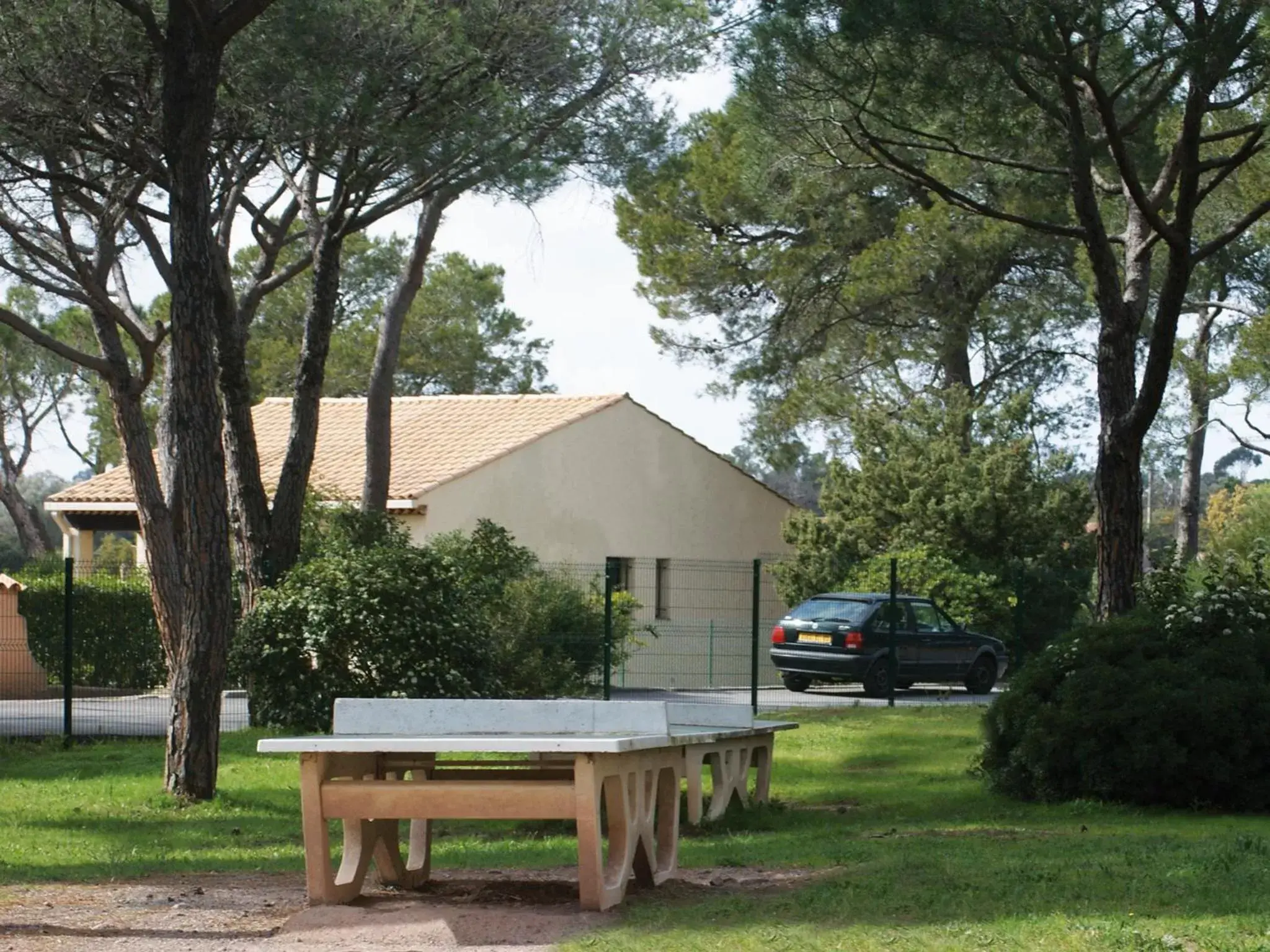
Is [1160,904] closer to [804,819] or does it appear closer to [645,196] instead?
[804,819]

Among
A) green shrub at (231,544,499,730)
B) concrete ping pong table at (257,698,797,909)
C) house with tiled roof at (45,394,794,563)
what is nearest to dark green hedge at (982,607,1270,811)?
concrete ping pong table at (257,698,797,909)

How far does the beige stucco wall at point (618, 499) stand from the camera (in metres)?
30.4

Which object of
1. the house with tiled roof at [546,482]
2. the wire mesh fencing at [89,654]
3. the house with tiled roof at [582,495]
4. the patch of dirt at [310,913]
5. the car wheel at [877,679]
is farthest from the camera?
the house with tiled roof at [546,482]

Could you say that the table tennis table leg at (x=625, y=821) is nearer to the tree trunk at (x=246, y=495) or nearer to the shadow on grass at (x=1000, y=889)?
the shadow on grass at (x=1000, y=889)

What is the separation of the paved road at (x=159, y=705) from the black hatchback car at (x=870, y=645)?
1.01 feet

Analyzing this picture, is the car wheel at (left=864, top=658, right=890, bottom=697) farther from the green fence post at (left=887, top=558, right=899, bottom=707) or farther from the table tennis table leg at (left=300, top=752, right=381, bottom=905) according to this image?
the table tennis table leg at (left=300, top=752, right=381, bottom=905)

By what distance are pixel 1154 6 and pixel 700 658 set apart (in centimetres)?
1535

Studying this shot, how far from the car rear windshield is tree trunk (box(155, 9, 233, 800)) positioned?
12927 millimetres

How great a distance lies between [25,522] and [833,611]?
106ft

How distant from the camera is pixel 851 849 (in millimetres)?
9453

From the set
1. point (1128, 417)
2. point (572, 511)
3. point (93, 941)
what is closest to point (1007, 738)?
point (1128, 417)

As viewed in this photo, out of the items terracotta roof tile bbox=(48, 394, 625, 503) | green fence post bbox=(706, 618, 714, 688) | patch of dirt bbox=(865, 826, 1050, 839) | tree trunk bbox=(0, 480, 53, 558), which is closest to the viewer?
patch of dirt bbox=(865, 826, 1050, 839)

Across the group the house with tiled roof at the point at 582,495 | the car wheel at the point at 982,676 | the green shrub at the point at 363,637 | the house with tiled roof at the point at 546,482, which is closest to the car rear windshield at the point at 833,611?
the house with tiled roof at the point at 582,495

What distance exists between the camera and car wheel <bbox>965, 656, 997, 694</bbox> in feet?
83.5
